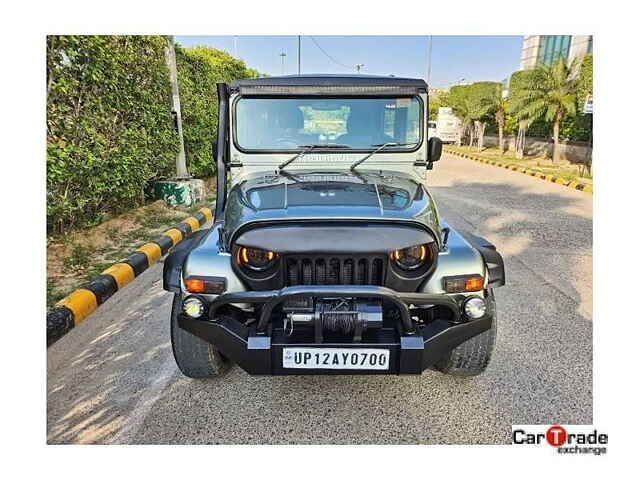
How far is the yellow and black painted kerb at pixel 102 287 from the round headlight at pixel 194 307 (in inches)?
65.3

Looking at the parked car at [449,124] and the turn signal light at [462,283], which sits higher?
the parked car at [449,124]

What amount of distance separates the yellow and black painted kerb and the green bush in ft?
10.9

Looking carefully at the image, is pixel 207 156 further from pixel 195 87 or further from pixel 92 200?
pixel 92 200

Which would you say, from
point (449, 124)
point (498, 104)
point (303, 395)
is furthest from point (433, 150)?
point (449, 124)

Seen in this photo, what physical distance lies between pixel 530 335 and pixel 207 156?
794 centimetres

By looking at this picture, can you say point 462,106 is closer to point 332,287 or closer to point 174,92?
point 174,92

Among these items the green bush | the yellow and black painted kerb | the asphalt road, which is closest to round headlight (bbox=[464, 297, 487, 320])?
the asphalt road

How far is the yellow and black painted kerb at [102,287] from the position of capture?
3.49 m

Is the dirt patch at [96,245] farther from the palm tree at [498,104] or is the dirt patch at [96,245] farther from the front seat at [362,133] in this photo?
the palm tree at [498,104]

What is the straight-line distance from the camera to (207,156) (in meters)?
9.75

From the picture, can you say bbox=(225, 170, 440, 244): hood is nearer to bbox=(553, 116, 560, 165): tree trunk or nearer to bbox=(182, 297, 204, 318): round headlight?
bbox=(182, 297, 204, 318): round headlight

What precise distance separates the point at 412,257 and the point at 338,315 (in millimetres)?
527

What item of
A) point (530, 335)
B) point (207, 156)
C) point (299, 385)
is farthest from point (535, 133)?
point (299, 385)

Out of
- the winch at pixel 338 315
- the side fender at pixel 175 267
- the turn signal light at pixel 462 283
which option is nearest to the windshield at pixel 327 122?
the side fender at pixel 175 267
